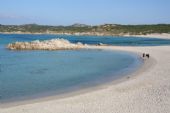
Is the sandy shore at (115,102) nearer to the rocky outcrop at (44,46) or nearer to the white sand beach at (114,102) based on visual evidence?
the white sand beach at (114,102)

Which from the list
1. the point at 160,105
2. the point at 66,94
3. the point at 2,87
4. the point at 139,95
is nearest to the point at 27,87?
the point at 2,87

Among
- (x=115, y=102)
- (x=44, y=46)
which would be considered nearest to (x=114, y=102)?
→ (x=115, y=102)

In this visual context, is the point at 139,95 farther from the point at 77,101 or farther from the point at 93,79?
the point at 93,79

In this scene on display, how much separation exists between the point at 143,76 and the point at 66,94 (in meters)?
6.92

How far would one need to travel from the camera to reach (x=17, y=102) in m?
14.7

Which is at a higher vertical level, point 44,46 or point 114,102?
point 114,102

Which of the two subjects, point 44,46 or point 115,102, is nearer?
point 115,102

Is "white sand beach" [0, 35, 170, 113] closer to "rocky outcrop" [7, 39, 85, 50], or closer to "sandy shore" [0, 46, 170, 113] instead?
"sandy shore" [0, 46, 170, 113]

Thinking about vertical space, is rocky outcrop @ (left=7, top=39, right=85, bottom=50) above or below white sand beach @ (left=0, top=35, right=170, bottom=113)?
below

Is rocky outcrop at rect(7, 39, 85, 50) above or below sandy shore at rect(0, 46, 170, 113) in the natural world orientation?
below

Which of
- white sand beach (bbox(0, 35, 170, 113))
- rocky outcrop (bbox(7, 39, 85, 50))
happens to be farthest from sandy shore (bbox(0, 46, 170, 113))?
rocky outcrop (bbox(7, 39, 85, 50))

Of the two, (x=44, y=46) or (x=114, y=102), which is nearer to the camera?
(x=114, y=102)

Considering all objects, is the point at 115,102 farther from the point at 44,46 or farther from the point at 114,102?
the point at 44,46

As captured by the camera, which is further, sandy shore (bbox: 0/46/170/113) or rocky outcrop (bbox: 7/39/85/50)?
rocky outcrop (bbox: 7/39/85/50)
